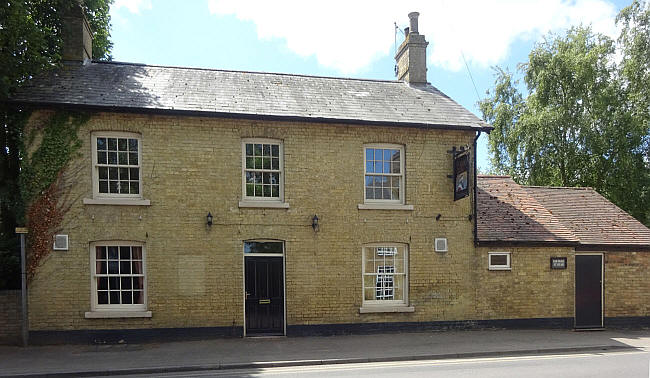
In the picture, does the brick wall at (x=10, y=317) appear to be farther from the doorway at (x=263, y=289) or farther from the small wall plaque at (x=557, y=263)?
the small wall plaque at (x=557, y=263)

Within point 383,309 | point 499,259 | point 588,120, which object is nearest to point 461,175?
point 499,259

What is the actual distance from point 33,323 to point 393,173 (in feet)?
34.1

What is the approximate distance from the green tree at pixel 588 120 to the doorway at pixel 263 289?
65.9 ft

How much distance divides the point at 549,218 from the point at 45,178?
1519cm

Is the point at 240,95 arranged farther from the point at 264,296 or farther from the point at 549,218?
the point at 549,218

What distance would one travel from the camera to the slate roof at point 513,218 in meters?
A: 12.8

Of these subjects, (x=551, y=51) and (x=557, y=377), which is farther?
(x=551, y=51)

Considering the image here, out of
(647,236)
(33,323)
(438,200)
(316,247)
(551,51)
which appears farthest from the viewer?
(551,51)

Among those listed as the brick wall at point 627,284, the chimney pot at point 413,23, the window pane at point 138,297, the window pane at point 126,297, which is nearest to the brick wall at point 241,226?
the window pane at point 138,297

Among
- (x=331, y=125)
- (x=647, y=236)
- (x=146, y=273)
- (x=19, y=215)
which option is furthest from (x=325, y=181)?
(x=647, y=236)

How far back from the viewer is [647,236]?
13.7 metres

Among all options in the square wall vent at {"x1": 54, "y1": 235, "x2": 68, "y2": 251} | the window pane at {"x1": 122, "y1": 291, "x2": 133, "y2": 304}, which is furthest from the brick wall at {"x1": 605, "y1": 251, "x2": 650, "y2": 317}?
the square wall vent at {"x1": 54, "y1": 235, "x2": 68, "y2": 251}

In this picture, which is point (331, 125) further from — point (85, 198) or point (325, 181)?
point (85, 198)

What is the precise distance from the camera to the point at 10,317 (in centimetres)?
1034
